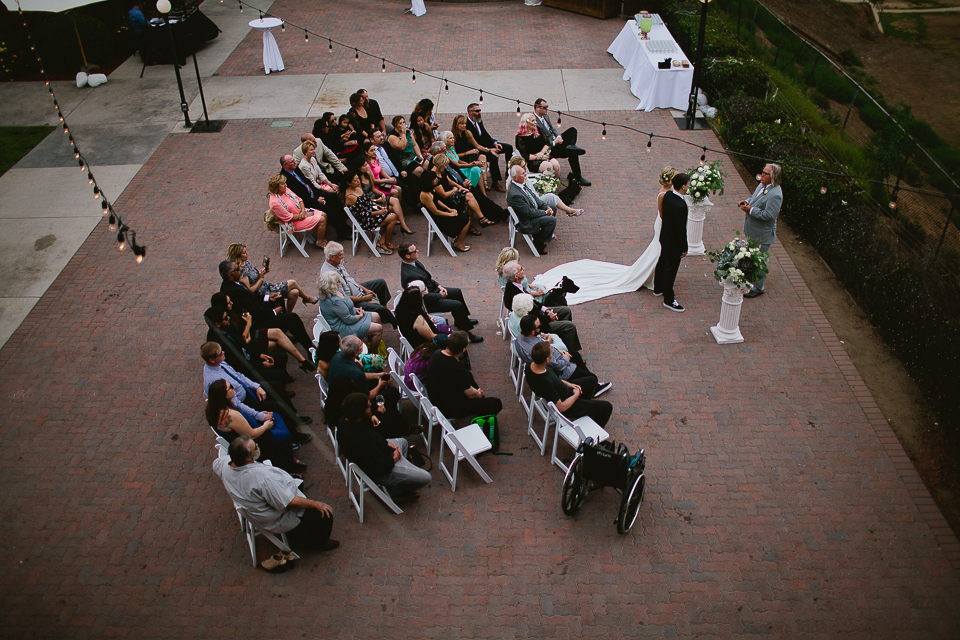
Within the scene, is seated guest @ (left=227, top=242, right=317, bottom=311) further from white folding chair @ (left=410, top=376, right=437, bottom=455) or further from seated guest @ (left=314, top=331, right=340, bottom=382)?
white folding chair @ (left=410, top=376, right=437, bottom=455)

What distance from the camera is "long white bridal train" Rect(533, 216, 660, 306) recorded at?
835 cm

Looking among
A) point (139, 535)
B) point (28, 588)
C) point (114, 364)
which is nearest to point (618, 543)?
A: point (139, 535)

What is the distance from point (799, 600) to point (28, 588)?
5.98m

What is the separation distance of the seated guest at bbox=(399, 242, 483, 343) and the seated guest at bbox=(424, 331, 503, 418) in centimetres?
151

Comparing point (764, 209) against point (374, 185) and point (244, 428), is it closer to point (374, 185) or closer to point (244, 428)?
point (374, 185)

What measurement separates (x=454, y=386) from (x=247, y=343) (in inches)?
89.3

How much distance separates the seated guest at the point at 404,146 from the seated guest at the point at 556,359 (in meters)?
4.40

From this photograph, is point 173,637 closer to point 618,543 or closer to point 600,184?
point 618,543

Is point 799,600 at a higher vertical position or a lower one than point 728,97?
lower

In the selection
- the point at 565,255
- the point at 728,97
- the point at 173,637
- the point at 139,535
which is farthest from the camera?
the point at 728,97

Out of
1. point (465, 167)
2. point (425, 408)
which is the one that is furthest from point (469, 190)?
point (425, 408)

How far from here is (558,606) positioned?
518cm

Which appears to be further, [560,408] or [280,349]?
[280,349]

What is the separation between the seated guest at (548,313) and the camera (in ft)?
23.4
